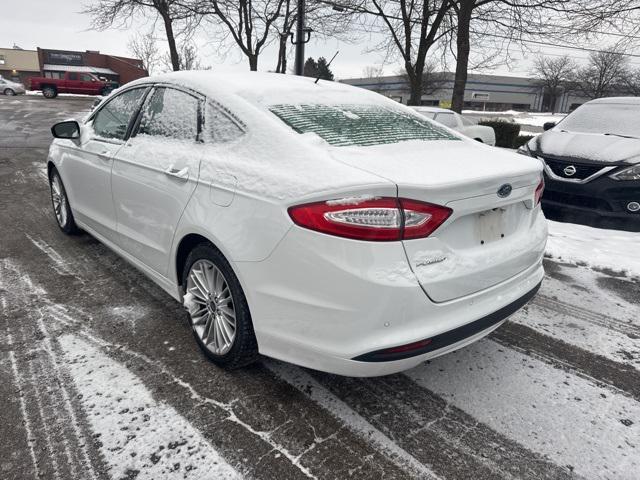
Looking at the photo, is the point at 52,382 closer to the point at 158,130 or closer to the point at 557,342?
the point at 158,130

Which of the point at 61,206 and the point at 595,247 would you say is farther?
the point at 595,247

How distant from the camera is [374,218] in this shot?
1.80 metres

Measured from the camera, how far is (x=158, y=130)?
2955 mm

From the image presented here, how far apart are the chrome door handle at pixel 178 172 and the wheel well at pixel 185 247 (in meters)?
0.32

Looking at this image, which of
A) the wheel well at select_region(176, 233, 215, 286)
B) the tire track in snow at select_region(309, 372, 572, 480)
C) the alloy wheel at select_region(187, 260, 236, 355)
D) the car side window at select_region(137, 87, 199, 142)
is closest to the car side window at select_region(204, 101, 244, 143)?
the car side window at select_region(137, 87, 199, 142)

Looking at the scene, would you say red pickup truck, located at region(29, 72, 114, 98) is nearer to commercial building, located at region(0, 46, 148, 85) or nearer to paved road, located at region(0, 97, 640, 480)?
commercial building, located at region(0, 46, 148, 85)

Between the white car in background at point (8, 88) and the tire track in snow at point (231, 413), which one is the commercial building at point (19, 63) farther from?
the tire track in snow at point (231, 413)

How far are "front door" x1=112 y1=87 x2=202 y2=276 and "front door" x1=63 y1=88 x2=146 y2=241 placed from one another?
0.58 ft

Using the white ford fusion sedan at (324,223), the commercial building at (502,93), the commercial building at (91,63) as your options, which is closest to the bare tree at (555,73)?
the commercial building at (502,93)

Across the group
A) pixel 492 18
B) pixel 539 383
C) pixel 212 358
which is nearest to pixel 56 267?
pixel 212 358

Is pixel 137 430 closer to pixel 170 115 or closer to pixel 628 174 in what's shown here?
pixel 170 115

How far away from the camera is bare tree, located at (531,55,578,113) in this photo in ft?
206

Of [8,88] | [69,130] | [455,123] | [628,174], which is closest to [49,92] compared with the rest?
[8,88]

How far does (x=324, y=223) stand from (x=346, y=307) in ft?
1.14
